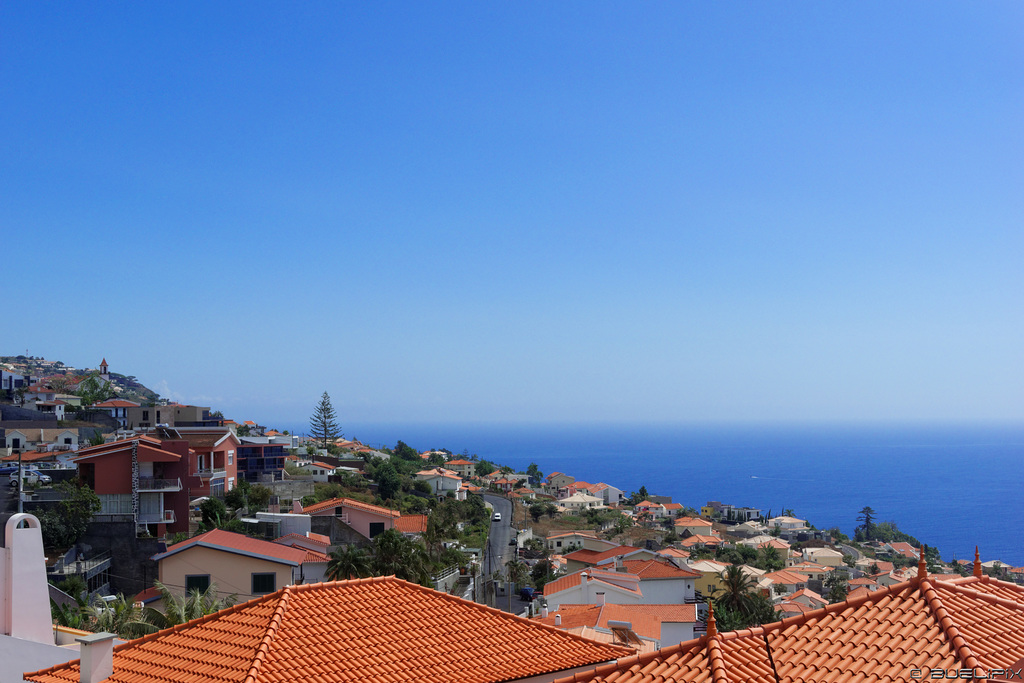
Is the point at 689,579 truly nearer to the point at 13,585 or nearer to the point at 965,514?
the point at 13,585

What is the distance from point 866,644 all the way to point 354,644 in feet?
19.0

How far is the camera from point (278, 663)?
849 cm

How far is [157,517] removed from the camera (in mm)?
31703

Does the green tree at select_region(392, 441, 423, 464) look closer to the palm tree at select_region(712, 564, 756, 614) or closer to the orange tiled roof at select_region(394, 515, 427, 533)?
the orange tiled roof at select_region(394, 515, 427, 533)

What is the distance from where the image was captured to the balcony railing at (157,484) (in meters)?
31.5

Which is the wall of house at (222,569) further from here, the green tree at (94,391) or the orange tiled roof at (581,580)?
the green tree at (94,391)

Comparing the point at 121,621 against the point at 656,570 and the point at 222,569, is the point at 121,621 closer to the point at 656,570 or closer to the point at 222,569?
the point at 222,569

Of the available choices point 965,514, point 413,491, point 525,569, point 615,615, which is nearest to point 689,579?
point 525,569

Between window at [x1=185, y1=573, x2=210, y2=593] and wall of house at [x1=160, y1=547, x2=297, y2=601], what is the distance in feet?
0.32

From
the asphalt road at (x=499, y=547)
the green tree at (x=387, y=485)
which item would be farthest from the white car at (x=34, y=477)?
the green tree at (x=387, y=485)

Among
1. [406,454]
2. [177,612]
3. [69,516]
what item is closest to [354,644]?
[177,612]

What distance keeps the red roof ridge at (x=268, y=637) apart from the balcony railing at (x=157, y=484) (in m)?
24.9

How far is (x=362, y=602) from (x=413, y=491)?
2001 inches

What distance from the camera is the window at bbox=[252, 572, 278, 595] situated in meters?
23.2
